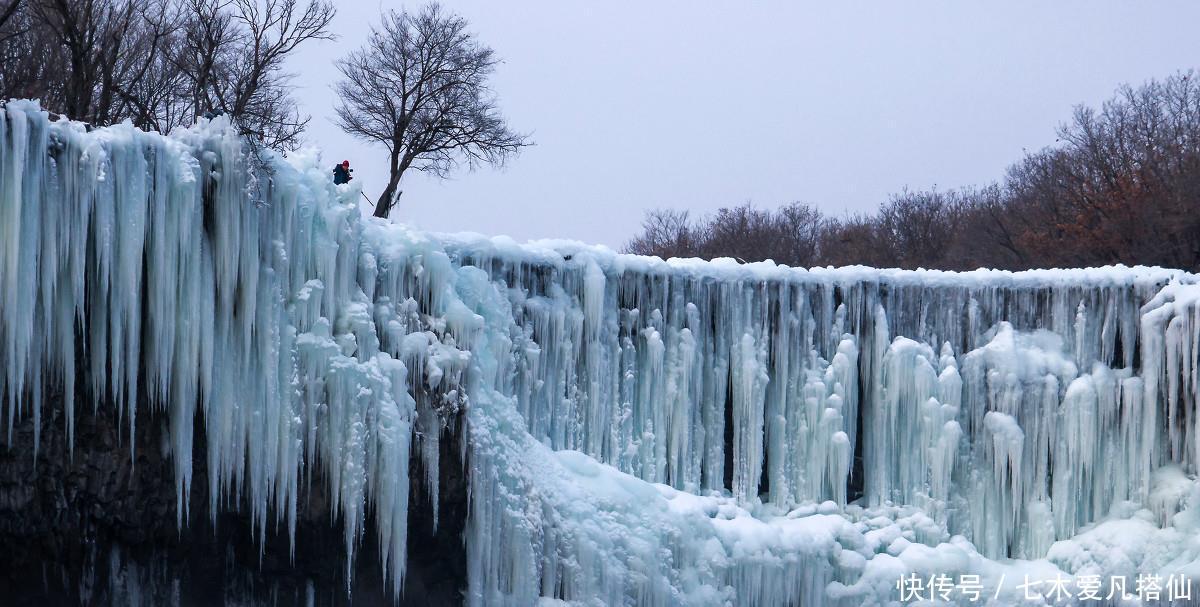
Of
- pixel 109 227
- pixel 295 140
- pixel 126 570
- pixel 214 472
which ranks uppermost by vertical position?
pixel 295 140

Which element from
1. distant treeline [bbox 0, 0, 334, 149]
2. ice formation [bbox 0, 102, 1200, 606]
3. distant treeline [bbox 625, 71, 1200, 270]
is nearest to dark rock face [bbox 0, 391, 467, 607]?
ice formation [bbox 0, 102, 1200, 606]

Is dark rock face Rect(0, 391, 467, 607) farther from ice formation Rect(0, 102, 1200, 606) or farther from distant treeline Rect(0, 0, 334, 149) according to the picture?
distant treeline Rect(0, 0, 334, 149)

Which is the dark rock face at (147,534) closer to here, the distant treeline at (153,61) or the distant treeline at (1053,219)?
the distant treeline at (153,61)

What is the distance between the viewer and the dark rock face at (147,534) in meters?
9.27

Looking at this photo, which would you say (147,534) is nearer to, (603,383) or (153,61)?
(603,383)

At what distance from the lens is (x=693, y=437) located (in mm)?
12648

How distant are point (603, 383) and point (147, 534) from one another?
4.36 m

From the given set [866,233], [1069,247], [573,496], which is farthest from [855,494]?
[866,233]

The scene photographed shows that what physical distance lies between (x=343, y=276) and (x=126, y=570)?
2742 mm

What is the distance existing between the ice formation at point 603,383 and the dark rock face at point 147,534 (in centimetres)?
19

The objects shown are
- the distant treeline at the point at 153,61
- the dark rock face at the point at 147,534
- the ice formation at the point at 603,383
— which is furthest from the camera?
the distant treeline at the point at 153,61

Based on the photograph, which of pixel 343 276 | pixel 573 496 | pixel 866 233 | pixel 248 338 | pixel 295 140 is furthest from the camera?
pixel 866 233

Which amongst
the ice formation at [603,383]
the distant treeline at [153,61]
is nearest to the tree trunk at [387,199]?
the distant treeline at [153,61]

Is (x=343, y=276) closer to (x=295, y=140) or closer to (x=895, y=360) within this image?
(x=895, y=360)
